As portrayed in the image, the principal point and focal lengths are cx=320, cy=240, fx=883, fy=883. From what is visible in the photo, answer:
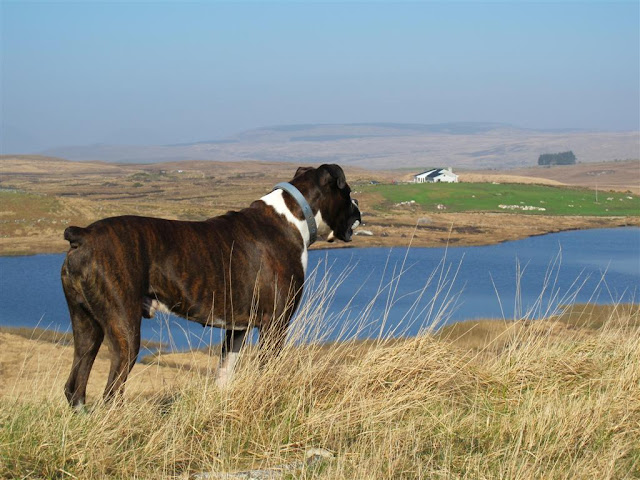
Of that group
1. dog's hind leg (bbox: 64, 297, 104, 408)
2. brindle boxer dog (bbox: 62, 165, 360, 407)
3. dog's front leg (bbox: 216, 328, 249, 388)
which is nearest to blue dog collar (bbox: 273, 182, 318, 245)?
brindle boxer dog (bbox: 62, 165, 360, 407)

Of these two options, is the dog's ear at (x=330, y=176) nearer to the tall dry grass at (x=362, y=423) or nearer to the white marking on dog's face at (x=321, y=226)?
the white marking on dog's face at (x=321, y=226)

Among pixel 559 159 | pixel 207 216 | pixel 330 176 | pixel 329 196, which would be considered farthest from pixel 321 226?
pixel 559 159

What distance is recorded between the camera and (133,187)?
8044 centimetres

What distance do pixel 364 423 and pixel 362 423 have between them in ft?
0.04

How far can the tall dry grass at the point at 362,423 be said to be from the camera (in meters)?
4.55

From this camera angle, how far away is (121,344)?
208 inches

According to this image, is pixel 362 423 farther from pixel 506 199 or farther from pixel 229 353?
pixel 506 199

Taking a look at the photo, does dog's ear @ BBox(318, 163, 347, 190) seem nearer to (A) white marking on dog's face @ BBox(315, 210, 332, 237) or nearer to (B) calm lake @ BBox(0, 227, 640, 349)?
(A) white marking on dog's face @ BBox(315, 210, 332, 237)

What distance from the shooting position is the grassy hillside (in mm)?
4547

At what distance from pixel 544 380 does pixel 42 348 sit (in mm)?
9657

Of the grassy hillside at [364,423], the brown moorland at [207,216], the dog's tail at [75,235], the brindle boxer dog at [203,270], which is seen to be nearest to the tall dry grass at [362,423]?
the grassy hillside at [364,423]

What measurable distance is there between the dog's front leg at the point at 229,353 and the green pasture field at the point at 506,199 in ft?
172

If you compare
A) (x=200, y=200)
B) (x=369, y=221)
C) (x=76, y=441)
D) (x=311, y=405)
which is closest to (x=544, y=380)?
(x=311, y=405)

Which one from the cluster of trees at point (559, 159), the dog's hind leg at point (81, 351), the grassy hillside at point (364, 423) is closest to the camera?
the grassy hillside at point (364, 423)
